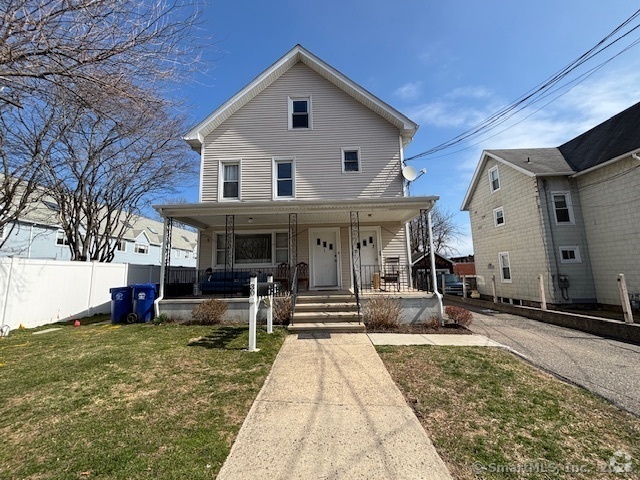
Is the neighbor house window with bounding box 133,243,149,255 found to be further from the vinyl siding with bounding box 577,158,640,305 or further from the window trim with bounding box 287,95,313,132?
the vinyl siding with bounding box 577,158,640,305

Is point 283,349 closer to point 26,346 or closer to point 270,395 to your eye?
point 270,395

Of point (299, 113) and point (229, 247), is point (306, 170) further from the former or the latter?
point (229, 247)

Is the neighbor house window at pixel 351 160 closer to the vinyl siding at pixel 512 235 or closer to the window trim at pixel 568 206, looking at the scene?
the vinyl siding at pixel 512 235

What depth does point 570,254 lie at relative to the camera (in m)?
12.1

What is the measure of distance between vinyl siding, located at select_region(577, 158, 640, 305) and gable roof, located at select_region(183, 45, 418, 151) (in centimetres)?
781

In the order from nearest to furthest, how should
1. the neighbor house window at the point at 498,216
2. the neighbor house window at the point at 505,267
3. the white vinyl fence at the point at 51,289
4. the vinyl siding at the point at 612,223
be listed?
the white vinyl fence at the point at 51,289, the vinyl siding at the point at 612,223, the neighbor house window at the point at 505,267, the neighbor house window at the point at 498,216

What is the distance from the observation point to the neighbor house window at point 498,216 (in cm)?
1528

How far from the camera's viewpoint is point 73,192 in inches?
499

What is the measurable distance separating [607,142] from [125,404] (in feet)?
58.6

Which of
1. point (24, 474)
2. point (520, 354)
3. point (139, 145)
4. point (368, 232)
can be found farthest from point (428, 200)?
point (139, 145)

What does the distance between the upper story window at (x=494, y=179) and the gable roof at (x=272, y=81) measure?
7.15 m

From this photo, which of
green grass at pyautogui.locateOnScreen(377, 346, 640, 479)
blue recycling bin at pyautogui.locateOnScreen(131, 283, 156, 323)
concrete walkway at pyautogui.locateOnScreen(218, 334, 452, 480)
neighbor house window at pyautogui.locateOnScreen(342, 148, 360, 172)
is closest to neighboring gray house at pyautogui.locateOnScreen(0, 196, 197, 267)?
blue recycling bin at pyautogui.locateOnScreen(131, 283, 156, 323)

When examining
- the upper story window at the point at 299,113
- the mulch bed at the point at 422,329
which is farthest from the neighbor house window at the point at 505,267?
the upper story window at the point at 299,113

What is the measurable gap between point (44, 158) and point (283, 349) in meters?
12.4
